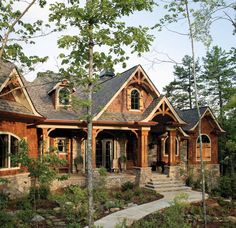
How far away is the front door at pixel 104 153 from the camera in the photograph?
2258cm

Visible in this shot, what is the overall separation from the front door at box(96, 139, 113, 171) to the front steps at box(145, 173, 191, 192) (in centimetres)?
373

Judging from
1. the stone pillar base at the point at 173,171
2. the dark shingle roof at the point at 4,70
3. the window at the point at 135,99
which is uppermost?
the dark shingle roof at the point at 4,70

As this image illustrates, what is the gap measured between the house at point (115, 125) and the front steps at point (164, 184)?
0.54 m

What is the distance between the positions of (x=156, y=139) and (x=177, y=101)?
20527mm

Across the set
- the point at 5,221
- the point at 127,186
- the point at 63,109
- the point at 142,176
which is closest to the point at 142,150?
the point at 142,176

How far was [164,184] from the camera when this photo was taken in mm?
19391

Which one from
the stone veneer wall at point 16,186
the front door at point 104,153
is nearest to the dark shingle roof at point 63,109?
the front door at point 104,153

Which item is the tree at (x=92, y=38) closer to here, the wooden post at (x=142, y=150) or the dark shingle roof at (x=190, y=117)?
the wooden post at (x=142, y=150)

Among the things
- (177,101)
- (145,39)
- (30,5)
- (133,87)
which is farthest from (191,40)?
(177,101)

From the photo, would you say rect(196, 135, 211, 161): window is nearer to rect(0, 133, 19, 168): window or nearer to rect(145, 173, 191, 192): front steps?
rect(145, 173, 191, 192): front steps

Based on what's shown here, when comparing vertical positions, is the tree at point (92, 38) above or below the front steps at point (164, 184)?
above

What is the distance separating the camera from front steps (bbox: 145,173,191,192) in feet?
61.7

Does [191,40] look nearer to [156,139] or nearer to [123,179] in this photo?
[123,179]

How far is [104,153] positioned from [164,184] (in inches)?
200
